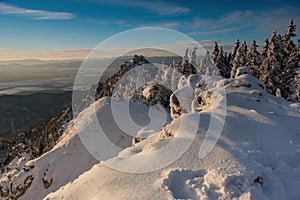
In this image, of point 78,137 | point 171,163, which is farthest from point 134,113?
point 171,163

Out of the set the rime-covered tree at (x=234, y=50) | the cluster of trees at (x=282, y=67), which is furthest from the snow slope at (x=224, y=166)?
the rime-covered tree at (x=234, y=50)

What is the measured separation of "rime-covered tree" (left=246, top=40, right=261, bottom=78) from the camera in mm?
52094

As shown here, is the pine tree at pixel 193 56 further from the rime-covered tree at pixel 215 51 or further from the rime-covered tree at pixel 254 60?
the rime-covered tree at pixel 254 60

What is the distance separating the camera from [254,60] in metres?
56.5

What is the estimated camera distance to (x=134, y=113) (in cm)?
4159

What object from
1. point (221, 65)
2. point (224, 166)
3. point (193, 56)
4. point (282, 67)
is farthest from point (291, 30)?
point (224, 166)

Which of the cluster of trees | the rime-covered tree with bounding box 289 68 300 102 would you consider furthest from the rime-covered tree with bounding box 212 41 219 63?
the rime-covered tree with bounding box 289 68 300 102

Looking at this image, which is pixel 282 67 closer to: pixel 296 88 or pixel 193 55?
pixel 296 88

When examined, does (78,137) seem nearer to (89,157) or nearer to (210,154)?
(89,157)

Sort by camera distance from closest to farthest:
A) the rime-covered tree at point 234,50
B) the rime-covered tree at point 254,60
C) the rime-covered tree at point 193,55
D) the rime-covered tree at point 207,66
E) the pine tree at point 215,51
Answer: the rime-covered tree at point 254,60 → the rime-covered tree at point 207,66 → the pine tree at point 215,51 → the rime-covered tree at point 234,50 → the rime-covered tree at point 193,55

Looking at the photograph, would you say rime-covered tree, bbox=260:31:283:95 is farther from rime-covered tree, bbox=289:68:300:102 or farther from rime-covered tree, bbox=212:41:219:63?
rime-covered tree, bbox=212:41:219:63

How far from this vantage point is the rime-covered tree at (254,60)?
5209 centimetres

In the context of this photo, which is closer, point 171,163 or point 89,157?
point 171,163

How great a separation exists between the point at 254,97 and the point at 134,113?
2370 centimetres
